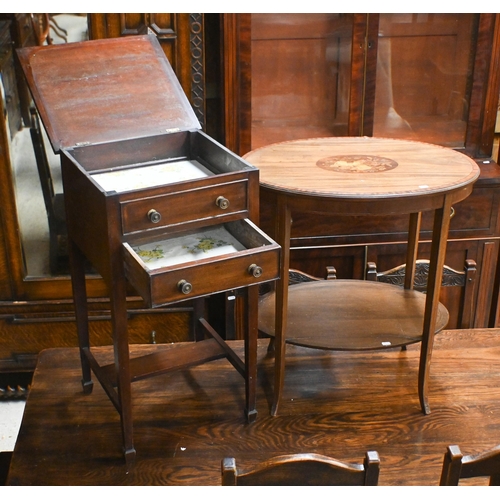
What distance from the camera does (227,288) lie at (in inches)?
85.0

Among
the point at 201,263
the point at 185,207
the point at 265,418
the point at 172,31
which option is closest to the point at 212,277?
the point at 201,263

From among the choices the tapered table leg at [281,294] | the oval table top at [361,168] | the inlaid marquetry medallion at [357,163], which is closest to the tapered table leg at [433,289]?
the oval table top at [361,168]

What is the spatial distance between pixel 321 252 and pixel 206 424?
108 cm

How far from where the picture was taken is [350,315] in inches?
111

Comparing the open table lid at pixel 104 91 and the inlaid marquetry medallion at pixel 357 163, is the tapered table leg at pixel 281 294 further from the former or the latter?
the open table lid at pixel 104 91

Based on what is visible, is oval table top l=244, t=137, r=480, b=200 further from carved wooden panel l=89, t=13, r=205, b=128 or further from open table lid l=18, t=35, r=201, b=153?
carved wooden panel l=89, t=13, r=205, b=128

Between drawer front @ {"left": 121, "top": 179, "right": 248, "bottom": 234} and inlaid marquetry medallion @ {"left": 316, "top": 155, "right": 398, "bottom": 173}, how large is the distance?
0.40 m

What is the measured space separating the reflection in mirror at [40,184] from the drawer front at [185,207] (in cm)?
113

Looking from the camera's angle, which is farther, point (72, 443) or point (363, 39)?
point (363, 39)

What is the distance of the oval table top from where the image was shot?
7.59 feet

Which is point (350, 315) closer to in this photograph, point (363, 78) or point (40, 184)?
point (363, 78)

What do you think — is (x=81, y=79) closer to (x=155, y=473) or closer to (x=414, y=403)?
(x=155, y=473)

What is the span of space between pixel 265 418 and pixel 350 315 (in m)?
0.51

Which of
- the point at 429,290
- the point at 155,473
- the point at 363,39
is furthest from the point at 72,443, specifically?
the point at 363,39
